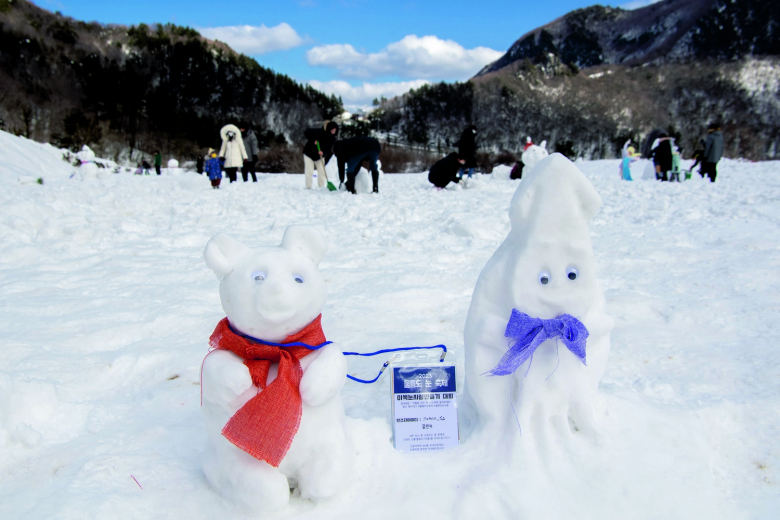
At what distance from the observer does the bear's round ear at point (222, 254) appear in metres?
1.28

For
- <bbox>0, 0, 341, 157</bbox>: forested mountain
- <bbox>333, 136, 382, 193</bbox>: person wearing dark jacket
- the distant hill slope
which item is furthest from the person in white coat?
the distant hill slope

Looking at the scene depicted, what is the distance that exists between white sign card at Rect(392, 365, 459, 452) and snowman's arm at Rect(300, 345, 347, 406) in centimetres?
33

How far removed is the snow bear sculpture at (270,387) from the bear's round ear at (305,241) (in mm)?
40

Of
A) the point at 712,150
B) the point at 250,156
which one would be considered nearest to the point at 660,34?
the point at 712,150

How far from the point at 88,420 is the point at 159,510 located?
676mm

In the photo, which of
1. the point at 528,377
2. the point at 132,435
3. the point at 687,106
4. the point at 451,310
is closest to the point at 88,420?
the point at 132,435

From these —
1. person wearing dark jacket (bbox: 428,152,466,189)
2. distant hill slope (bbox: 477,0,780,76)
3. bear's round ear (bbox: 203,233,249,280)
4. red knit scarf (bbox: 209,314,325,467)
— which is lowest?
red knit scarf (bbox: 209,314,325,467)

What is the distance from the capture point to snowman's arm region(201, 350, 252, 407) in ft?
3.96

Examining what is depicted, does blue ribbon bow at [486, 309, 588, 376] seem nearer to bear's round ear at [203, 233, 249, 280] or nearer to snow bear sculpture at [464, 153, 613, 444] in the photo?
snow bear sculpture at [464, 153, 613, 444]

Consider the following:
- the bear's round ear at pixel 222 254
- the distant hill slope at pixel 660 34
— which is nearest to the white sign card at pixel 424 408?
the bear's round ear at pixel 222 254

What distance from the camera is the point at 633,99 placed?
50.7m

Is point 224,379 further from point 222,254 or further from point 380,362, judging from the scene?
point 380,362

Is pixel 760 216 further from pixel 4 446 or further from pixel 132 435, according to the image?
pixel 4 446

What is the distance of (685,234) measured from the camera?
13.9ft
